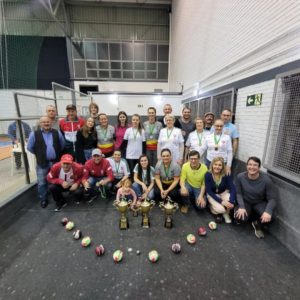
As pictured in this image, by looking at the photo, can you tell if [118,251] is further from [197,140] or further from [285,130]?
[285,130]

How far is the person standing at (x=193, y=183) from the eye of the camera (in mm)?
2531

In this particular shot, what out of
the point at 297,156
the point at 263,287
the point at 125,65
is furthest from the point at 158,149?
the point at 125,65

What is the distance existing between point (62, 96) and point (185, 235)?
4560 mm

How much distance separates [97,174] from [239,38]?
10.7ft

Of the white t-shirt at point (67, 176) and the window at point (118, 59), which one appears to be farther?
the window at point (118, 59)

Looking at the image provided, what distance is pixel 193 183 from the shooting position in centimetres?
265

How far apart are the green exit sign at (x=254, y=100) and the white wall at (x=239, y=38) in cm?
34

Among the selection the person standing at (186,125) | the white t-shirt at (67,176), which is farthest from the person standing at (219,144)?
the white t-shirt at (67,176)

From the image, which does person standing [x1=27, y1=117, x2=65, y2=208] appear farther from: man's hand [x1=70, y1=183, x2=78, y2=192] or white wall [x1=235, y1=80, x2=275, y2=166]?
white wall [x1=235, y1=80, x2=275, y2=166]

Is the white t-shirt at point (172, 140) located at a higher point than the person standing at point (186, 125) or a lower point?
lower

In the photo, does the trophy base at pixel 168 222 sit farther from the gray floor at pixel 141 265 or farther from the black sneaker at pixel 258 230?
the black sneaker at pixel 258 230

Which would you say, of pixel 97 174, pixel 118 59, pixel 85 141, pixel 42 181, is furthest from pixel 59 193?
pixel 118 59

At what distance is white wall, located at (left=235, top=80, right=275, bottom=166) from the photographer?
2406mm

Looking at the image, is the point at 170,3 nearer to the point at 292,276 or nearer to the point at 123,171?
the point at 123,171
